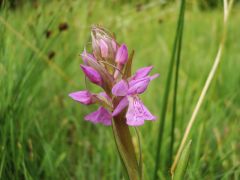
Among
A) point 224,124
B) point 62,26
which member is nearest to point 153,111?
point 224,124

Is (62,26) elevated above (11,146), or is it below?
above

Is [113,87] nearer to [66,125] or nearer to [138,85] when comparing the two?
[138,85]

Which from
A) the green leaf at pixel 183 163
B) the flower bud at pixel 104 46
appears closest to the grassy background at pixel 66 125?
the flower bud at pixel 104 46

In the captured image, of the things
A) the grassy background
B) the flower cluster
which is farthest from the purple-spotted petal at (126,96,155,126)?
the grassy background

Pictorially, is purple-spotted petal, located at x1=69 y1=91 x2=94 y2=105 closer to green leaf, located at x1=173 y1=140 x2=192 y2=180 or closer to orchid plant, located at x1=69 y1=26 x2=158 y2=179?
orchid plant, located at x1=69 y1=26 x2=158 y2=179

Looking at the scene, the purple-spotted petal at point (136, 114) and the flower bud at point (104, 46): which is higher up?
the flower bud at point (104, 46)

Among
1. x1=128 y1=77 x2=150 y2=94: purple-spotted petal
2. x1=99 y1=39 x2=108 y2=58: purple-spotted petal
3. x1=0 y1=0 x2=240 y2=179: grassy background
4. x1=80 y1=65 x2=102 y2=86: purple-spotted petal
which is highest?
x1=99 y1=39 x2=108 y2=58: purple-spotted petal

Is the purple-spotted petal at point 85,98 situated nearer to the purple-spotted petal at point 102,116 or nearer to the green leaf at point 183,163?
the purple-spotted petal at point 102,116

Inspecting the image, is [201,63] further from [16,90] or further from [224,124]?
[16,90]

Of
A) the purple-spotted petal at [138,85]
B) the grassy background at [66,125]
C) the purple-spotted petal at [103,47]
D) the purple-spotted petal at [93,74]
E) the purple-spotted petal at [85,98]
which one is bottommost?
the grassy background at [66,125]
